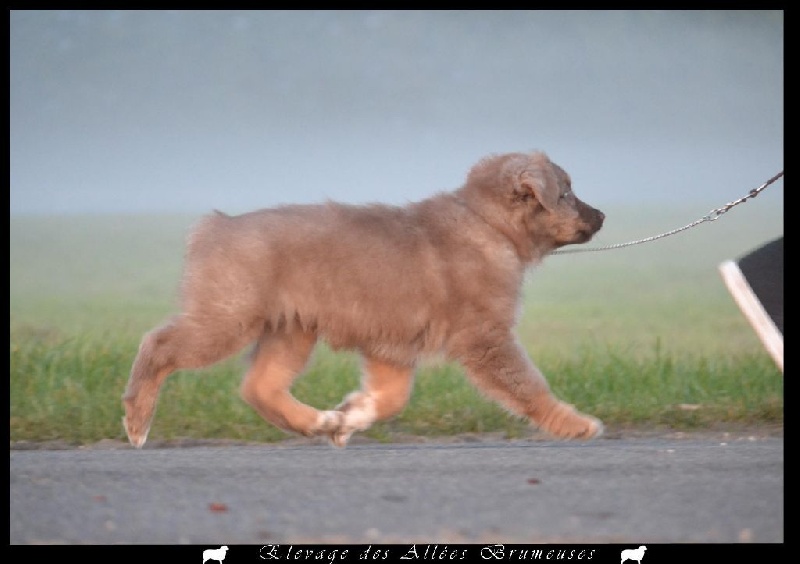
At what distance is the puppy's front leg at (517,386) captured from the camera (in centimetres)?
615

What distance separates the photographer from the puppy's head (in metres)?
6.65

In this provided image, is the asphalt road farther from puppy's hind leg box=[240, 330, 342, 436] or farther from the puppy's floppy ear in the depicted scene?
the puppy's floppy ear

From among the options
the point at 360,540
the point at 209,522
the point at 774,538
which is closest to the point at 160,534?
the point at 209,522

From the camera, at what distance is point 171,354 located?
242 inches

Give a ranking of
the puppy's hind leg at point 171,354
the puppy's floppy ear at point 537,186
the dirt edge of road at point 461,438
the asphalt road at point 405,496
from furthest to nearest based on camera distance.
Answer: the dirt edge of road at point 461,438 < the puppy's floppy ear at point 537,186 < the puppy's hind leg at point 171,354 < the asphalt road at point 405,496
